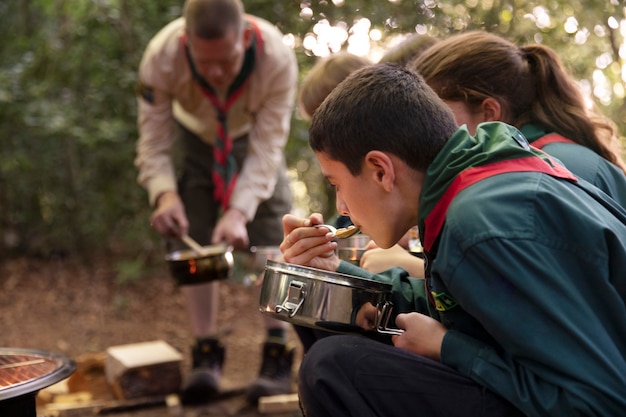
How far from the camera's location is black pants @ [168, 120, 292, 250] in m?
4.45

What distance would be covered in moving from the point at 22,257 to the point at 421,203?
596 cm

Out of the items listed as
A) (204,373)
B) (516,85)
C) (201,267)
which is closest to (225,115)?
(201,267)

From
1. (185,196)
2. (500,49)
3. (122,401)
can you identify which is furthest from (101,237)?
(500,49)

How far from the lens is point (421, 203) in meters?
1.79

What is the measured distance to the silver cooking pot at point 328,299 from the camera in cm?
198

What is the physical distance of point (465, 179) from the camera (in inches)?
68.0

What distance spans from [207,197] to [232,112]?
509 millimetres

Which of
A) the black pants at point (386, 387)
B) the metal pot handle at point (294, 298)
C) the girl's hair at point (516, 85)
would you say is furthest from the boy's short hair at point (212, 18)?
the black pants at point (386, 387)

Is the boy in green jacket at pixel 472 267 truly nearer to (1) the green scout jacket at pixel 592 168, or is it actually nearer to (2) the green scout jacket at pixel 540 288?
(2) the green scout jacket at pixel 540 288

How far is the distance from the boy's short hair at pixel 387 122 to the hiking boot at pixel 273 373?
212cm

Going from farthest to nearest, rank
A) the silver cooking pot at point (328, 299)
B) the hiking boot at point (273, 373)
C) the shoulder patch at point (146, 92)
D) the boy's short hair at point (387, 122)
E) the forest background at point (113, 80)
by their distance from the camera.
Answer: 1. the forest background at point (113, 80)
2. the shoulder patch at point (146, 92)
3. the hiking boot at point (273, 373)
4. the silver cooking pot at point (328, 299)
5. the boy's short hair at point (387, 122)

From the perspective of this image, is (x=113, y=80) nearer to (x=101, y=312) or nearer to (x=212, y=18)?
(x=101, y=312)

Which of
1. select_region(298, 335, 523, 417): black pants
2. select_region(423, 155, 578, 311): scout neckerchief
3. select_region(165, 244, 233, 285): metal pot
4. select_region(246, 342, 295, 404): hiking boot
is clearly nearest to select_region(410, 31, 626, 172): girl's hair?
select_region(423, 155, 578, 311): scout neckerchief

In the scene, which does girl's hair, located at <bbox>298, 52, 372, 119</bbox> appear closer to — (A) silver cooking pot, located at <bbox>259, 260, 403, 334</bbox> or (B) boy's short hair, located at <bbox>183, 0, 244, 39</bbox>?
(B) boy's short hair, located at <bbox>183, 0, 244, 39</bbox>
